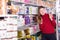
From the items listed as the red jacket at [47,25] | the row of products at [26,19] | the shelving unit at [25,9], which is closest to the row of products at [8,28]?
the shelving unit at [25,9]

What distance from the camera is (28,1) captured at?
7.42 ft

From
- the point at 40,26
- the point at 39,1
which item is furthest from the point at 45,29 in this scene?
the point at 39,1

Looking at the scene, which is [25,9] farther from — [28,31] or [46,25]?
[46,25]


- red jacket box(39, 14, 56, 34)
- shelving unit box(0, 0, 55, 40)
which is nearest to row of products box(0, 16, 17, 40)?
shelving unit box(0, 0, 55, 40)

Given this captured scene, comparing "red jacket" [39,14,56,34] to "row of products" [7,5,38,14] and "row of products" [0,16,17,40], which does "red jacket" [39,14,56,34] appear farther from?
"row of products" [0,16,17,40]

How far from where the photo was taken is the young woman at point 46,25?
239 centimetres

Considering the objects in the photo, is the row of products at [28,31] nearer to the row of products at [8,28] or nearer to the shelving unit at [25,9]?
the shelving unit at [25,9]

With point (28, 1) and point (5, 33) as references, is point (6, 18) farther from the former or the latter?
point (28, 1)

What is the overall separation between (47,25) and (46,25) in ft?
0.05

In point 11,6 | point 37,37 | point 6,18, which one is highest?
point 11,6

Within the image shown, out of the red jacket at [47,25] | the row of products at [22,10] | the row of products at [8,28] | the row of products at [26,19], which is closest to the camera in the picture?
the row of products at [8,28]

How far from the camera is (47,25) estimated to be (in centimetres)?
239

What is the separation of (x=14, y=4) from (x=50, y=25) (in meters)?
0.69

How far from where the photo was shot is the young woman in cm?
239
